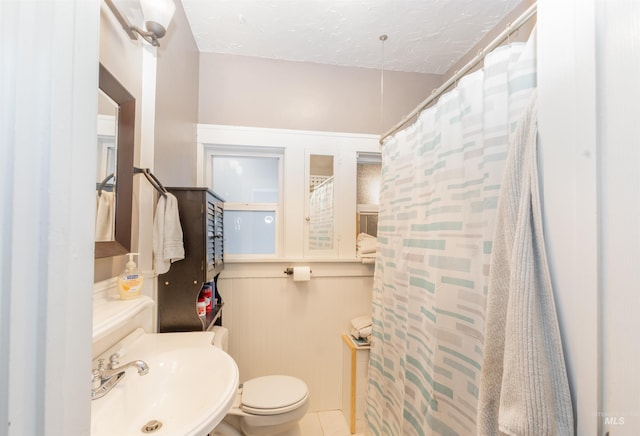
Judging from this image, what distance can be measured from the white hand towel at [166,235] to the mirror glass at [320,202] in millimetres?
973

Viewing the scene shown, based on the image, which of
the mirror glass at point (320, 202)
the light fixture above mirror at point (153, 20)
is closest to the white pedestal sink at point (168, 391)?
the mirror glass at point (320, 202)

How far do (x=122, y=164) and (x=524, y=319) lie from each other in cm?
127

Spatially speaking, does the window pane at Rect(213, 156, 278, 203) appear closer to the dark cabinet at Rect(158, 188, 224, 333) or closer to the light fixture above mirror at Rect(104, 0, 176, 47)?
the dark cabinet at Rect(158, 188, 224, 333)

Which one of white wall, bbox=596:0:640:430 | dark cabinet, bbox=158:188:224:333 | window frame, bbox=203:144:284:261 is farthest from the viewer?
window frame, bbox=203:144:284:261

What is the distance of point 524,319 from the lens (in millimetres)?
559

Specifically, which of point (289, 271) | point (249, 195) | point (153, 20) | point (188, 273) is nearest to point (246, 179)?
point (249, 195)

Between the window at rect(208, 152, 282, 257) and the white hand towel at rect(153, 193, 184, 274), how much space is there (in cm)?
77

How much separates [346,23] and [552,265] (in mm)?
1720

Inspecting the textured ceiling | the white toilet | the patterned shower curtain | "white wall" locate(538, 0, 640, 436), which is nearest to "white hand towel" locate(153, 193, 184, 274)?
the white toilet

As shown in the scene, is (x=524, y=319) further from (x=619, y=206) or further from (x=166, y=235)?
(x=166, y=235)

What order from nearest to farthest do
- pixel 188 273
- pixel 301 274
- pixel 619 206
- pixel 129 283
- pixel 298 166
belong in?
1. pixel 619 206
2. pixel 129 283
3. pixel 188 273
4. pixel 301 274
5. pixel 298 166

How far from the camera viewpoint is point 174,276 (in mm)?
1339

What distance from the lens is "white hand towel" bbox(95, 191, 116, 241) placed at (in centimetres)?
86

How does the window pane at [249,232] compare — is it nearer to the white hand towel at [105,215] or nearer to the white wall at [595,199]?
the white hand towel at [105,215]
